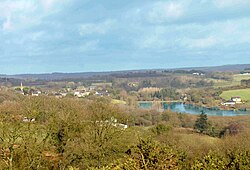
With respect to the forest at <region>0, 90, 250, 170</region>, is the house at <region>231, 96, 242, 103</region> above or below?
below

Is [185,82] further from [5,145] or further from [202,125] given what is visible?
[5,145]

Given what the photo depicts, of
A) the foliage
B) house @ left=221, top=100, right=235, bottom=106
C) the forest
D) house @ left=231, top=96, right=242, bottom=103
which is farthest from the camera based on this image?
house @ left=231, top=96, right=242, bottom=103

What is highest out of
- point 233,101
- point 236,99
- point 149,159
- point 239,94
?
point 149,159

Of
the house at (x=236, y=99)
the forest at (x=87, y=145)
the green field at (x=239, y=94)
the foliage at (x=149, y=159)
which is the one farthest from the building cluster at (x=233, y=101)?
the foliage at (x=149, y=159)

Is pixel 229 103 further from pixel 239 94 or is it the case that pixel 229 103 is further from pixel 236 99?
pixel 239 94

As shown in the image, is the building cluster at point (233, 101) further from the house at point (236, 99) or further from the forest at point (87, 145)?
the forest at point (87, 145)

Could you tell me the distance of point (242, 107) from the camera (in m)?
84.6

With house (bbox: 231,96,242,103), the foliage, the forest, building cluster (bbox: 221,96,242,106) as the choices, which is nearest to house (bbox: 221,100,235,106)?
building cluster (bbox: 221,96,242,106)

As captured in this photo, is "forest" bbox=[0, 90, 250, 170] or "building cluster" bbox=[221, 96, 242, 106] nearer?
"forest" bbox=[0, 90, 250, 170]

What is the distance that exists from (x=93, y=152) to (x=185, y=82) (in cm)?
12066

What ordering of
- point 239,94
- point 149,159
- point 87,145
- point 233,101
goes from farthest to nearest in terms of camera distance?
point 239,94 < point 233,101 < point 87,145 < point 149,159

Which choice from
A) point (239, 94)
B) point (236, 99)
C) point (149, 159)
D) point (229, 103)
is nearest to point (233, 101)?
point (236, 99)

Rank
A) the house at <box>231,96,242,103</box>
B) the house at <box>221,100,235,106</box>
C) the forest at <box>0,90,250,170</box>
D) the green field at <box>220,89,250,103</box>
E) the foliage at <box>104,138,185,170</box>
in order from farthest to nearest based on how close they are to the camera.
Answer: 1. the green field at <box>220,89,250,103</box>
2. the house at <box>231,96,242,103</box>
3. the house at <box>221,100,235,106</box>
4. the forest at <box>0,90,250,170</box>
5. the foliage at <box>104,138,185,170</box>

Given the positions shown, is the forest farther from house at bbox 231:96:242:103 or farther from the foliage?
house at bbox 231:96:242:103
